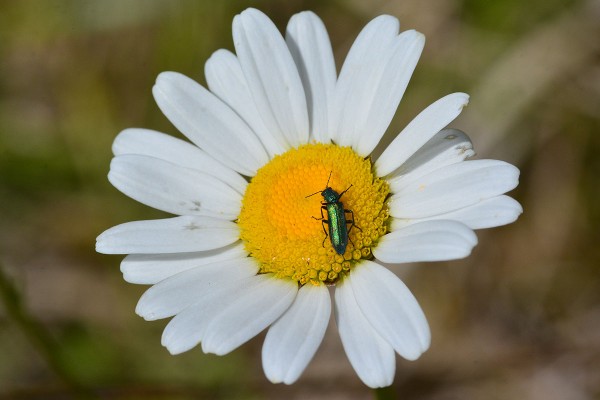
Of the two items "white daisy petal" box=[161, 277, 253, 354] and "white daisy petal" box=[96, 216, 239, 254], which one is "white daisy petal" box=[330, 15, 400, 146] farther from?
"white daisy petal" box=[161, 277, 253, 354]

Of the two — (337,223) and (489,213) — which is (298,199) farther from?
(489,213)

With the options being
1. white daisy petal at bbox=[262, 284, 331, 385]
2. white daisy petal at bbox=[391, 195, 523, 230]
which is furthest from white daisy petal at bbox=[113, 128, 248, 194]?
white daisy petal at bbox=[391, 195, 523, 230]

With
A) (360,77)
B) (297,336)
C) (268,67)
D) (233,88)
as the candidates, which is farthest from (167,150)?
(297,336)

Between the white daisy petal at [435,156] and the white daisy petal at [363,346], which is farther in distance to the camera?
the white daisy petal at [435,156]

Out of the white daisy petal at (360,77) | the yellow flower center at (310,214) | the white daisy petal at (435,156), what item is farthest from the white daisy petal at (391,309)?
the white daisy petal at (360,77)

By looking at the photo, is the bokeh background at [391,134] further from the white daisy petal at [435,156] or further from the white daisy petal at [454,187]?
the white daisy petal at [454,187]

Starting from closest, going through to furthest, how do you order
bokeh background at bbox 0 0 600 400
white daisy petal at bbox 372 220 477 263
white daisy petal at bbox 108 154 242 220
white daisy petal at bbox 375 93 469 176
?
white daisy petal at bbox 372 220 477 263, white daisy petal at bbox 375 93 469 176, white daisy petal at bbox 108 154 242 220, bokeh background at bbox 0 0 600 400
